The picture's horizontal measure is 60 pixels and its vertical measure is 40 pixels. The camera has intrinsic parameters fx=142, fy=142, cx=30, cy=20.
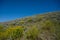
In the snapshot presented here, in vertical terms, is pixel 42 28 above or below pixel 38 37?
above

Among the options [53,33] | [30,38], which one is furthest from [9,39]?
[53,33]

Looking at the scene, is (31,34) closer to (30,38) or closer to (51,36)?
(30,38)

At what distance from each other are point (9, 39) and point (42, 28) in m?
3.04

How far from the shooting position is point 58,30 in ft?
36.2

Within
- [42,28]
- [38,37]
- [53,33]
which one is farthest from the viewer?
[42,28]

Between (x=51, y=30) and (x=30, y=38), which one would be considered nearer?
(x=30, y=38)

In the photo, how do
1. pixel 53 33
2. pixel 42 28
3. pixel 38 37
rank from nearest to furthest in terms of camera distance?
1. pixel 38 37
2. pixel 53 33
3. pixel 42 28

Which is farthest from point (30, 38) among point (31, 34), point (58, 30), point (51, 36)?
point (58, 30)

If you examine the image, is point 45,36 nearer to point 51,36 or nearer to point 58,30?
point 51,36

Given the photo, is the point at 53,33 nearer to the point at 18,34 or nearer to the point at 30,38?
the point at 30,38

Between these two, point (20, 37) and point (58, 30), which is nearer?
point (20, 37)

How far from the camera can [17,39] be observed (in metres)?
9.88

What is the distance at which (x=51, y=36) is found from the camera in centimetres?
1007

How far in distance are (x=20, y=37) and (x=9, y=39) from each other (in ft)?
2.67
